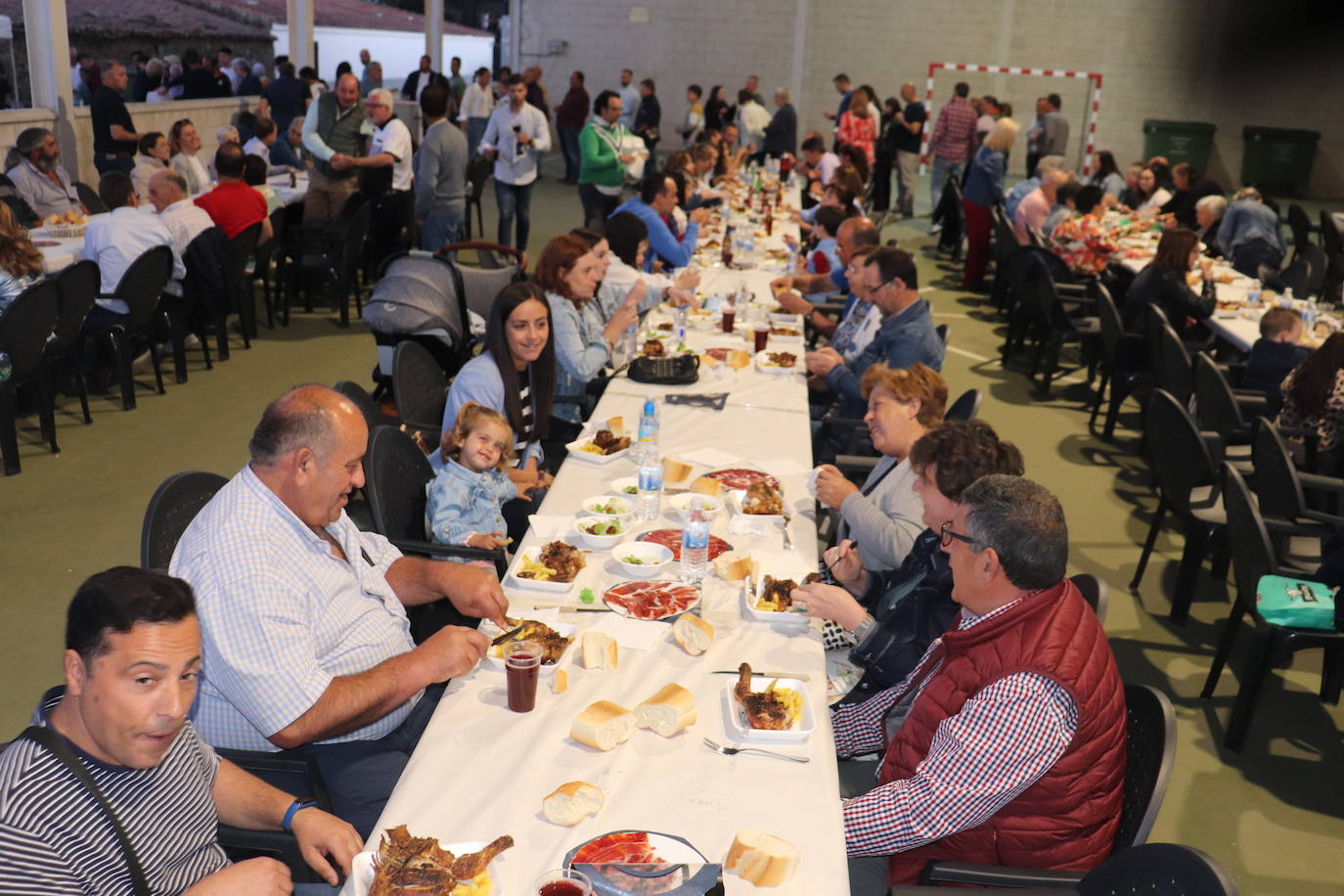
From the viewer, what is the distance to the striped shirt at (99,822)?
1559mm

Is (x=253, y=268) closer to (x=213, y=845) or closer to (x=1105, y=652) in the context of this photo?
(x=213, y=845)

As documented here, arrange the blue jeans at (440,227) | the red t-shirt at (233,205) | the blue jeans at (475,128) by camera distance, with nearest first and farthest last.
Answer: the red t-shirt at (233,205), the blue jeans at (440,227), the blue jeans at (475,128)

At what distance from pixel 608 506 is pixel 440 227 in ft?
19.5

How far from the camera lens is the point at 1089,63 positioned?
17641 mm

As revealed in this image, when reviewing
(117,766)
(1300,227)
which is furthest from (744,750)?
(1300,227)

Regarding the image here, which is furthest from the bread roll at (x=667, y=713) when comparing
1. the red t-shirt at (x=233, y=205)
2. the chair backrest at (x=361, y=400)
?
the red t-shirt at (x=233, y=205)

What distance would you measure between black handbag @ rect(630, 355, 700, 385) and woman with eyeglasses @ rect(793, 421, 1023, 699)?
2.07 metres

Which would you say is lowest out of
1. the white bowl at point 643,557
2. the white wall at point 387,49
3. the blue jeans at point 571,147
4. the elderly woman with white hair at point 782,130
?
the white bowl at point 643,557

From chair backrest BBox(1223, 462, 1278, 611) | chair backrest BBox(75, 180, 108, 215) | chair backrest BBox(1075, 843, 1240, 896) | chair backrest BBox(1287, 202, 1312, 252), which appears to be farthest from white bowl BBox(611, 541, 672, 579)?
chair backrest BBox(1287, 202, 1312, 252)

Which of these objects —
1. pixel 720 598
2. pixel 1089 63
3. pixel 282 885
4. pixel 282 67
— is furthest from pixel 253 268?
pixel 1089 63

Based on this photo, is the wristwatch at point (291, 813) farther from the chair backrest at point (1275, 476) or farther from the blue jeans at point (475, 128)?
the blue jeans at point (475, 128)

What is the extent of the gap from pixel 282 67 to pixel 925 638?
37.0ft

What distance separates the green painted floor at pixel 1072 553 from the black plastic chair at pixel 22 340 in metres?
0.20

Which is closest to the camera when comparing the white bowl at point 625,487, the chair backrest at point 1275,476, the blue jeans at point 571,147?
the white bowl at point 625,487
